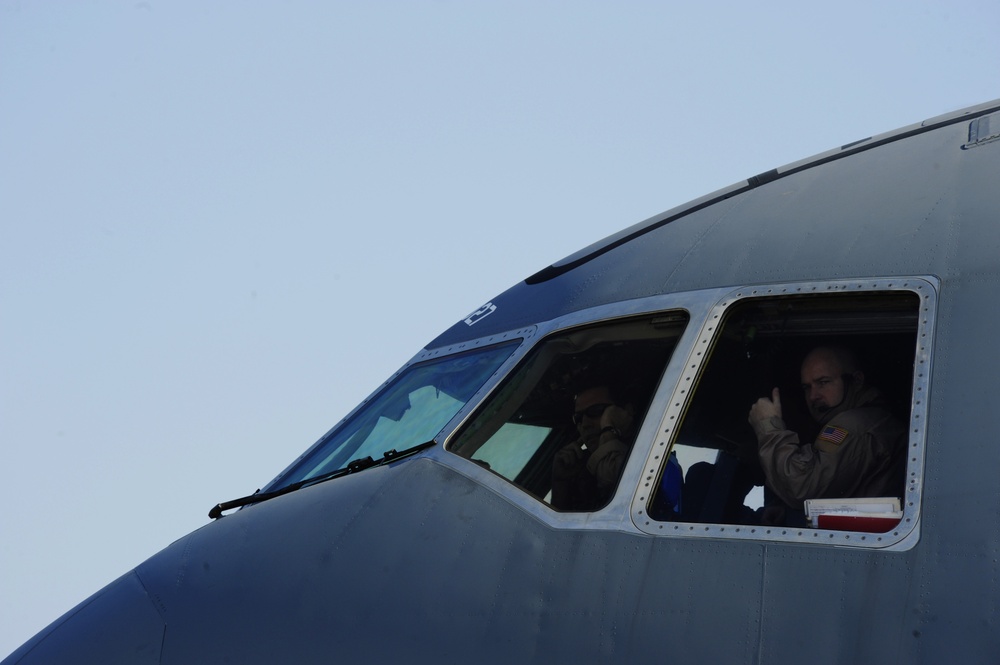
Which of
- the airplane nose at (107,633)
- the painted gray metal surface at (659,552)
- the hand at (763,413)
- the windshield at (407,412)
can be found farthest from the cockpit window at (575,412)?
the airplane nose at (107,633)

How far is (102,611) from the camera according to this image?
23.9 ft

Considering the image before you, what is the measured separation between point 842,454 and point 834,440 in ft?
0.37

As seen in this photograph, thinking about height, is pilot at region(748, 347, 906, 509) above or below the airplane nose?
above

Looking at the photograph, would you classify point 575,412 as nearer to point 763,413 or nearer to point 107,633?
point 763,413

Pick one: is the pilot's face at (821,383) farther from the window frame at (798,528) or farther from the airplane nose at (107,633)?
the airplane nose at (107,633)

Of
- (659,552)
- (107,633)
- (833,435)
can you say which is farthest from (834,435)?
(107,633)

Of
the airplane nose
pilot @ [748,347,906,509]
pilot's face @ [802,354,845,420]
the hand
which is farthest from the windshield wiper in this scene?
pilot's face @ [802,354,845,420]

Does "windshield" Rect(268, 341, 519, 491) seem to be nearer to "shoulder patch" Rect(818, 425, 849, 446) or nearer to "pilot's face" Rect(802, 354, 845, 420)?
"pilot's face" Rect(802, 354, 845, 420)

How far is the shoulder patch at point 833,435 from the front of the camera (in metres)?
6.64

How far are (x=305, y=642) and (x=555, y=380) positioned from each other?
2333 mm

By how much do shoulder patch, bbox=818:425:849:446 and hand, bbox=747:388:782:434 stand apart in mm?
312

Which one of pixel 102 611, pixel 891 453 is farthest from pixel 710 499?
pixel 102 611

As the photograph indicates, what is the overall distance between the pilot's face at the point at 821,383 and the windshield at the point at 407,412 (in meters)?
1.95

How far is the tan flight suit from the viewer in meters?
6.35
